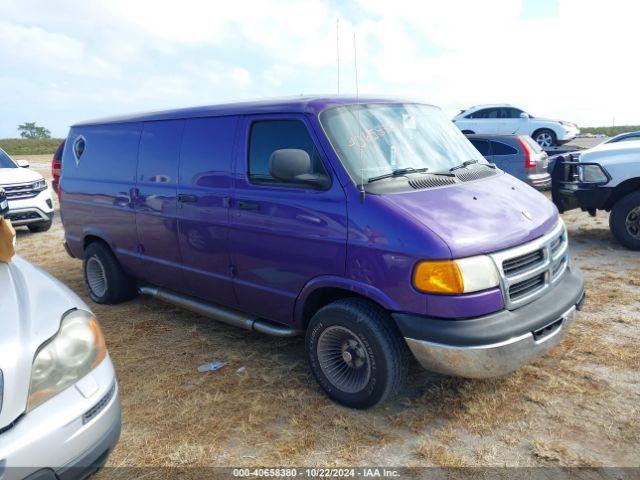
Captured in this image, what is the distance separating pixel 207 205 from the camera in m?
4.19

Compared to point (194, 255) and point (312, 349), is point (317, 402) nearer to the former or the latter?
point (312, 349)

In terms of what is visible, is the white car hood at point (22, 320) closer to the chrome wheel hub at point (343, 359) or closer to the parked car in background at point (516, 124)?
the chrome wheel hub at point (343, 359)

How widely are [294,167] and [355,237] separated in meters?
0.63

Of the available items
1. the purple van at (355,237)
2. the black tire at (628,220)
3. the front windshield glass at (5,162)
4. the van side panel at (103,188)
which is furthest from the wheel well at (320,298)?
the front windshield glass at (5,162)

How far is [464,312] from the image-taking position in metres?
2.98

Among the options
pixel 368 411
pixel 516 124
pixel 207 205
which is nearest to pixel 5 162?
pixel 207 205

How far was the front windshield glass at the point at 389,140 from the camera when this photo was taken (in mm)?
3523

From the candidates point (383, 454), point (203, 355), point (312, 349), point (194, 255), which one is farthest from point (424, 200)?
point (203, 355)

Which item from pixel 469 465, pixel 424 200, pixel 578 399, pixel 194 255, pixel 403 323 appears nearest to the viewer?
pixel 469 465

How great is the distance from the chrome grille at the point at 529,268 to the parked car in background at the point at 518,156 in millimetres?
7476

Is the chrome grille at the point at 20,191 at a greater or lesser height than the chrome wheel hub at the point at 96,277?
greater

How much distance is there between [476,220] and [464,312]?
0.60 m

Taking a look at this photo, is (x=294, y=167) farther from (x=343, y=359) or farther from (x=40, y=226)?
(x=40, y=226)

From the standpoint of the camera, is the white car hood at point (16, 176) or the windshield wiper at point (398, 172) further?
the white car hood at point (16, 176)
